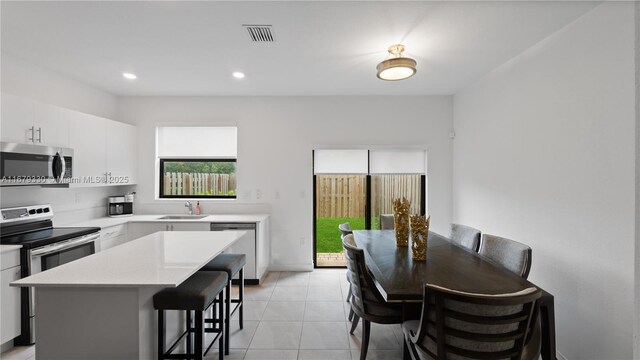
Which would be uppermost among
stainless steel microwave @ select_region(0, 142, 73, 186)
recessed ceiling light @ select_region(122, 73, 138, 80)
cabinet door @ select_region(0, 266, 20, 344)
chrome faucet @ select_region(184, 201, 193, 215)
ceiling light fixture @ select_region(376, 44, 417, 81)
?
recessed ceiling light @ select_region(122, 73, 138, 80)

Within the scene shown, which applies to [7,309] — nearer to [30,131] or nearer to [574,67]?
[30,131]

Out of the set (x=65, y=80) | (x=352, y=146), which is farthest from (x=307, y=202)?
(x=65, y=80)

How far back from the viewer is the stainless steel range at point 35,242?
2.44m

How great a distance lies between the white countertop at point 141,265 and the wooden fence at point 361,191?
2270 millimetres

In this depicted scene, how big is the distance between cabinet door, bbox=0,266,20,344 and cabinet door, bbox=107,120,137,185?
170cm

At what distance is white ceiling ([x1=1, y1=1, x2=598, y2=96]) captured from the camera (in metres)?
2.10

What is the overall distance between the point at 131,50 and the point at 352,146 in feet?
9.55

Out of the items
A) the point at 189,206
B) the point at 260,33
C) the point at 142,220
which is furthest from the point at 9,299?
the point at 260,33

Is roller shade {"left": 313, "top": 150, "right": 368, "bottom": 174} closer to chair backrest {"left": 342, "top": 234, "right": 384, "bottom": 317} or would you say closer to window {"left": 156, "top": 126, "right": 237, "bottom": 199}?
window {"left": 156, "top": 126, "right": 237, "bottom": 199}

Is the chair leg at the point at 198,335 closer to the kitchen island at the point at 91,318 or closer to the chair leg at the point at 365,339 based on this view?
the kitchen island at the point at 91,318

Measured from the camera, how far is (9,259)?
2.33 m

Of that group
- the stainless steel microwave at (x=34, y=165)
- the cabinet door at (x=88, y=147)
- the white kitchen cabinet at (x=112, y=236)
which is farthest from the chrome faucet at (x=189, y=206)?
the stainless steel microwave at (x=34, y=165)

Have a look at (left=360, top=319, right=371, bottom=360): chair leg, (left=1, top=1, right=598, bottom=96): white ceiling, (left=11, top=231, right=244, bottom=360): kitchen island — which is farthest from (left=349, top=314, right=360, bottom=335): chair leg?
(left=1, top=1, right=598, bottom=96): white ceiling

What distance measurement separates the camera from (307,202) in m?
4.38
